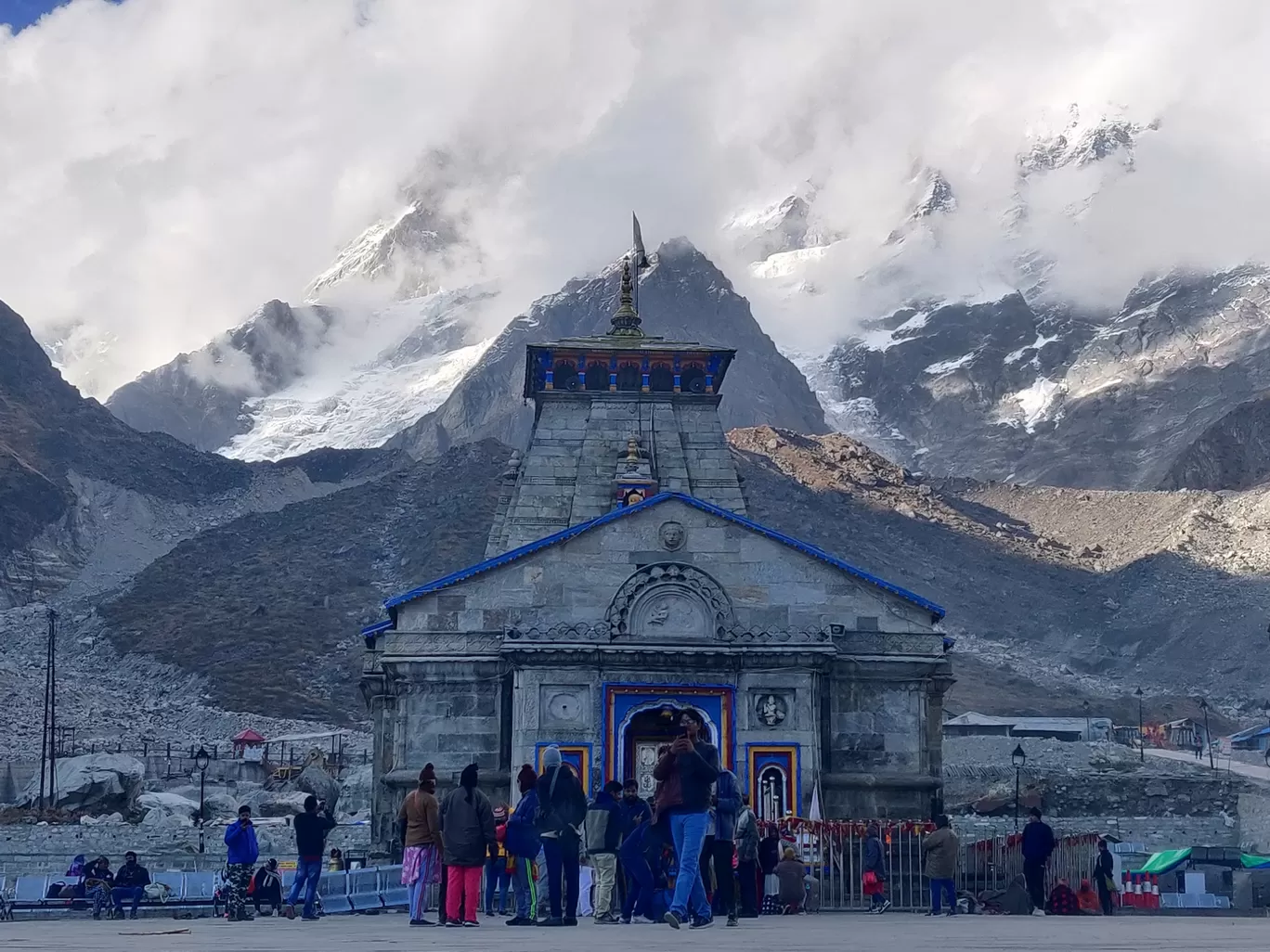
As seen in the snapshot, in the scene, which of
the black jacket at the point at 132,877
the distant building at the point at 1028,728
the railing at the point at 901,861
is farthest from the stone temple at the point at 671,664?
the distant building at the point at 1028,728

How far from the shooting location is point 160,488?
587 ft

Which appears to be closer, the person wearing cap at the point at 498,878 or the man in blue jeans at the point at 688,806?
the man in blue jeans at the point at 688,806

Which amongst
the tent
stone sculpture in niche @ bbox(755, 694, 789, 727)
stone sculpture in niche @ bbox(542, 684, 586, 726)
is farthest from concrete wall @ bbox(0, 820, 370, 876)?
the tent

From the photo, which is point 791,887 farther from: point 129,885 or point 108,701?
point 108,701

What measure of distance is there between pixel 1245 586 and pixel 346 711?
64805 mm

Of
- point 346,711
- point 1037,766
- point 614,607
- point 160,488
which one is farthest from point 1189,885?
point 160,488

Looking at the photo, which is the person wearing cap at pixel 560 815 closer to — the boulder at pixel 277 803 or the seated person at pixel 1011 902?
the seated person at pixel 1011 902

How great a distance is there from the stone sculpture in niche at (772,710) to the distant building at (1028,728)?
53.0 m

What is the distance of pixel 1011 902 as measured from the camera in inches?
Result: 1018

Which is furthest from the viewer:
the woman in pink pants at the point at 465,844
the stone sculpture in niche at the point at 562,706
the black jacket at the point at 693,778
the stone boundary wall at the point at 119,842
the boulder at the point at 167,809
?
the boulder at the point at 167,809

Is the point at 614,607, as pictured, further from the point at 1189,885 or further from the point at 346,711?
the point at 346,711

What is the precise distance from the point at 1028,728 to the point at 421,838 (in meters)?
71.0

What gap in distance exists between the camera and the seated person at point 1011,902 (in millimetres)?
25812

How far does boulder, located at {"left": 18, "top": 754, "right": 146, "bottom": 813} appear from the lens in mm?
59062
